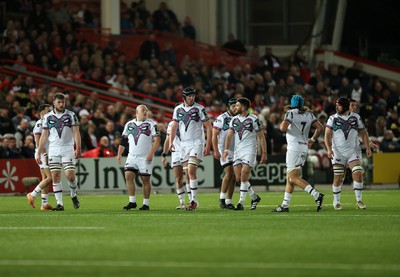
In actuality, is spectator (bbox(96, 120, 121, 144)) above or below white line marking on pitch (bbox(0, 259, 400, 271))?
above

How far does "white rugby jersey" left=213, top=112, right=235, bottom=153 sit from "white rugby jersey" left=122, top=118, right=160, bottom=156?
142 cm

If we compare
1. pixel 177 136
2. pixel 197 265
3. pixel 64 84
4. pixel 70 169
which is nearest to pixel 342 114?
pixel 177 136

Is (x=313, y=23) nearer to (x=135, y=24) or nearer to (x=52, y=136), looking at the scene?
(x=135, y=24)

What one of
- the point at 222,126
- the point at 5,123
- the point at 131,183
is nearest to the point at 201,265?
the point at 131,183

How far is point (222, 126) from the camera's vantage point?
75.7ft

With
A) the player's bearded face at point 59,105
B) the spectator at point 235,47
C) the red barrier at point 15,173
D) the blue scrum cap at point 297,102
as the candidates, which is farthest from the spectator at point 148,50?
the blue scrum cap at point 297,102

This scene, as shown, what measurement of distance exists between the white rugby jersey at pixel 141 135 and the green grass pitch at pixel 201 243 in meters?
1.37

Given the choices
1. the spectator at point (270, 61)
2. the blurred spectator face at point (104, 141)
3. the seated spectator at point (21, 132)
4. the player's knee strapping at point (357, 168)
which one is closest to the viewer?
the player's knee strapping at point (357, 168)

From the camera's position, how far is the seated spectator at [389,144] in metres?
35.7

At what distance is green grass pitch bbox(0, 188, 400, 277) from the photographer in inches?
449

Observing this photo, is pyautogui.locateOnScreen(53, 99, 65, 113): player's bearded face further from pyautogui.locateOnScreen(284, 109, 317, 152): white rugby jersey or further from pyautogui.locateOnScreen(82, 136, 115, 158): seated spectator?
pyautogui.locateOnScreen(82, 136, 115, 158): seated spectator

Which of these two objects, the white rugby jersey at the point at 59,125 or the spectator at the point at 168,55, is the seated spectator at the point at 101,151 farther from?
the white rugby jersey at the point at 59,125

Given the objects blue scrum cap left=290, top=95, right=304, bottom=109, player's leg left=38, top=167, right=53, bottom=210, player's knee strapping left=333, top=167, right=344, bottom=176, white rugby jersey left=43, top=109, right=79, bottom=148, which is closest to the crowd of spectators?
player's leg left=38, top=167, right=53, bottom=210

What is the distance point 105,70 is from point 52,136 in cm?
1722
